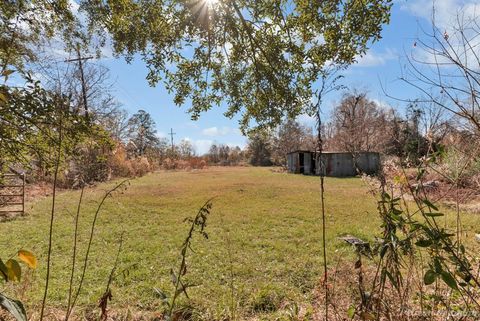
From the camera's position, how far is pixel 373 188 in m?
1.69

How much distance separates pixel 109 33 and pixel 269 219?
20.3ft

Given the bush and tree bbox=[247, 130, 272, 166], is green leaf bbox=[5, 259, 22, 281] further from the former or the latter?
tree bbox=[247, 130, 272, 166]

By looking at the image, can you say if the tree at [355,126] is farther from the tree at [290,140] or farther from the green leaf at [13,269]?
the tree at [290,140]

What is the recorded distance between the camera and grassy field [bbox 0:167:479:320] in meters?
3.56

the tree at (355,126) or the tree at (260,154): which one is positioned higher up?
the tree at (260,154)

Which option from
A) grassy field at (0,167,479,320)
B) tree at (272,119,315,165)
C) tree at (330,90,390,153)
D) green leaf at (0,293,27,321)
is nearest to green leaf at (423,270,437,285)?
tree at (330,90,390,153)

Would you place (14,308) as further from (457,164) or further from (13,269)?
(457,164)

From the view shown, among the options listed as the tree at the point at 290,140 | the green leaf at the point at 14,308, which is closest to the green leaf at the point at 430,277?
the green leaf at the point at 14,308

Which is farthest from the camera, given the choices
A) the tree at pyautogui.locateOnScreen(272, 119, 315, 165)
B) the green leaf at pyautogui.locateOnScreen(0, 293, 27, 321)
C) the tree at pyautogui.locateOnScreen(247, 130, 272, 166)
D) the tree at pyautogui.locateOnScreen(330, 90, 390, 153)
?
the tree at pyautogui.locateOnScreen(247, 130, 272, 166)

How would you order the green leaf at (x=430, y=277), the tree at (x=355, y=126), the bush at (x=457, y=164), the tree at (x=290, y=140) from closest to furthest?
the green leaf at (x=430, y=277)
the bush at (x=457, y=164)
the tree at (x=355, y=126)
the tree at (x=290, y=140)

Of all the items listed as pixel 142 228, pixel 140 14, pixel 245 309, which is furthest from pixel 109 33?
pixel 142 228

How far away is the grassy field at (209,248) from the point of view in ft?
11.7

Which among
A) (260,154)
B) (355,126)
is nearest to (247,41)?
(355,126)

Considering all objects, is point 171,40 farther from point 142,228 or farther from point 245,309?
point 142,228
